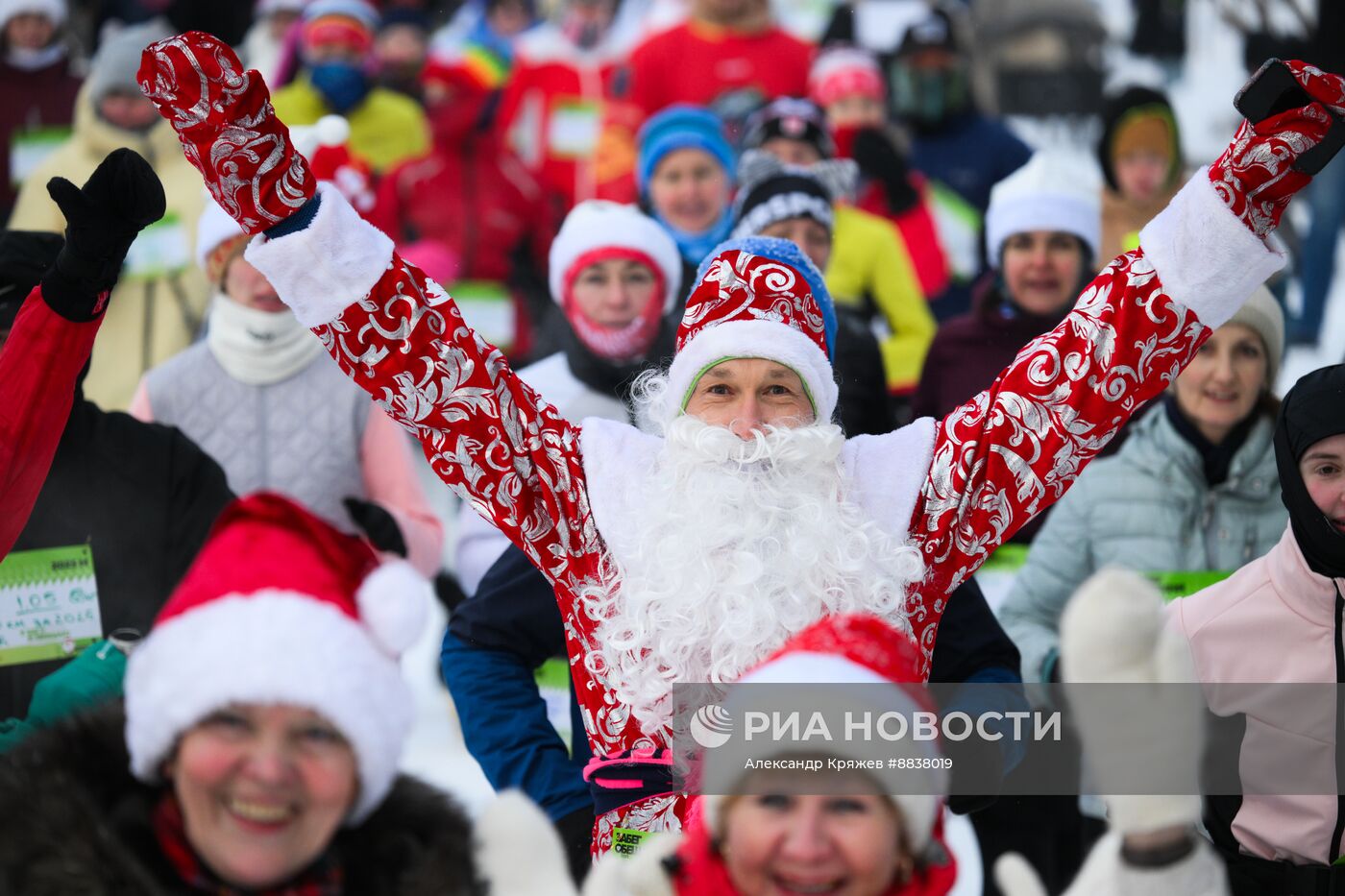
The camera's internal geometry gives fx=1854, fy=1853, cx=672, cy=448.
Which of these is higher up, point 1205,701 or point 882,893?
point 1205,701

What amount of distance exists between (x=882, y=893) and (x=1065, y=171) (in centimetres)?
383

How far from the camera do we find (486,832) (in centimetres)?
254

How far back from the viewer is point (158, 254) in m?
6.07

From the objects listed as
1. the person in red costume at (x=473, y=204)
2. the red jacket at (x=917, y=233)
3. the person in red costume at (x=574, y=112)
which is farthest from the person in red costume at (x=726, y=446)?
the person in red costume at (x=574, y=112)

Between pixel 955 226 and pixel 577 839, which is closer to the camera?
pixel 577 839

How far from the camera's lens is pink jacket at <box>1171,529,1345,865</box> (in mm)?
3418

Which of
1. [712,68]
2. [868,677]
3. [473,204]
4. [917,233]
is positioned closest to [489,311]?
[473,204]

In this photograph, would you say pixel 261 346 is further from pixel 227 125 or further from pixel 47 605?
pixel 227 125

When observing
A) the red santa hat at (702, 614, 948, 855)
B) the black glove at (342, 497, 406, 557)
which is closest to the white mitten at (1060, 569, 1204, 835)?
the red santa hat at (702, 614, 948, 855)

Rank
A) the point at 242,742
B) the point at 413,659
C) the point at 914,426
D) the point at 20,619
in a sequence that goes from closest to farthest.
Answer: the point at 242,742 < the point at 914,426 < the point at 20,619 < the point at 413,659

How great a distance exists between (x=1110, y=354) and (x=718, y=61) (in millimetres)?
6080

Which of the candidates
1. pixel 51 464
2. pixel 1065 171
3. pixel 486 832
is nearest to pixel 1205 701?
pixel 486 832

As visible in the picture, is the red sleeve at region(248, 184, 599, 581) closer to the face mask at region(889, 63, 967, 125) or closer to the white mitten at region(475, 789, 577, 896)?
the white mitten at region(475, 789, 577, 896)

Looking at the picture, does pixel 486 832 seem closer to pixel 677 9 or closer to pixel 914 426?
pixel 914 426
